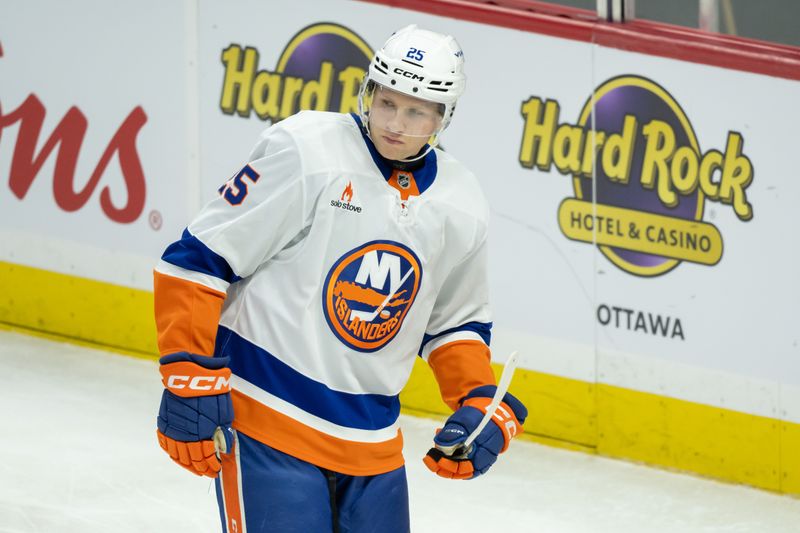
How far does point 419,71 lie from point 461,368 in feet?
2.00

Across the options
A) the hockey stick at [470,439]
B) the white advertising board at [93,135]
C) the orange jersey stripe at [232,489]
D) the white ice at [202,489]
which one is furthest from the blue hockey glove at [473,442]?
the white advertising board at [93,135]

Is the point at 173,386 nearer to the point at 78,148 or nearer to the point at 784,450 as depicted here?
the point at 784,450

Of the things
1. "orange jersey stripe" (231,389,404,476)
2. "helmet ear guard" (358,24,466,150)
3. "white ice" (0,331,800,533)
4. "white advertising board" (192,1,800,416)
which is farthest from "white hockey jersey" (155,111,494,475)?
"white advertising board" (192,1,800,416)

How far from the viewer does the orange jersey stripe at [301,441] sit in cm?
298

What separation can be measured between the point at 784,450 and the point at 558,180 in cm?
107

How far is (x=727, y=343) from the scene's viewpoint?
4.88m

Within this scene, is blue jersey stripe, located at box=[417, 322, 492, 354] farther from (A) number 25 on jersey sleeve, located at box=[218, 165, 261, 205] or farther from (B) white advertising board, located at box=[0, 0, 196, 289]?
(B) white advertising board, located at box=[0, 0, 196, 289]

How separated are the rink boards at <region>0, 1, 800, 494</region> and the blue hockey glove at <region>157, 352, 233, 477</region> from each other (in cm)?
231

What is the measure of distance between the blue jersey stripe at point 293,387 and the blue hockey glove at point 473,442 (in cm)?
14

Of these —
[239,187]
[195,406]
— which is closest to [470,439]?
[195,406]

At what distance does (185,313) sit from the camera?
2865mm

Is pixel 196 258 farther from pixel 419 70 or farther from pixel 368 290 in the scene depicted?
pixel 419 70

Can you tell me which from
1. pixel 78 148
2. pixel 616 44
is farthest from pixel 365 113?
pixel 78 148

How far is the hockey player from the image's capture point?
288cm
